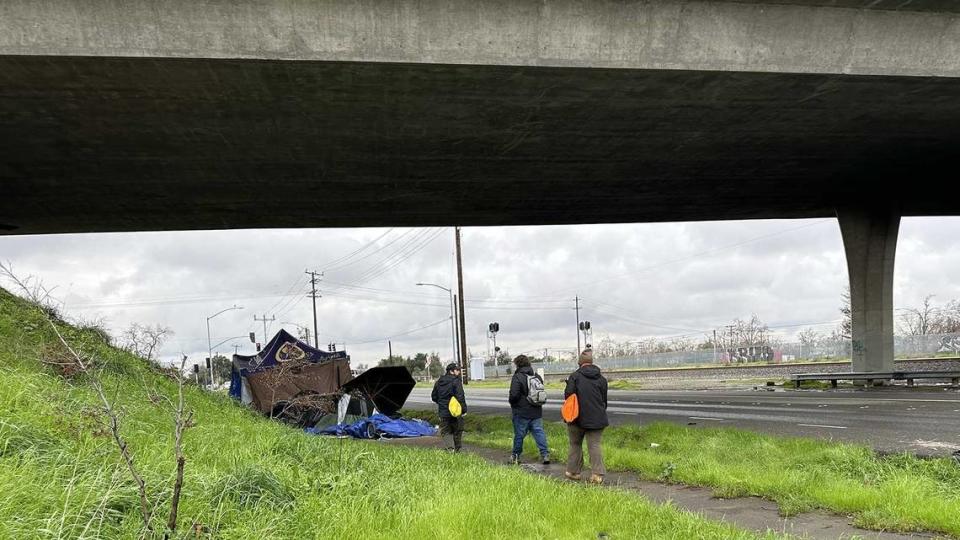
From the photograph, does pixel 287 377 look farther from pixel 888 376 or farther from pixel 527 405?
pixel 888 376

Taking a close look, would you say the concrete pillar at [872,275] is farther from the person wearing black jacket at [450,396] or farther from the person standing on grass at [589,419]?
the person standing on grass at [589,419]

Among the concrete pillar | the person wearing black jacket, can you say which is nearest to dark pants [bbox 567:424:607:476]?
the person wearing black jacket

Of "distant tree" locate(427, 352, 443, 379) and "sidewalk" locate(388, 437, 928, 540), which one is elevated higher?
"sidewalk" locate(388, 437, 928, 540)

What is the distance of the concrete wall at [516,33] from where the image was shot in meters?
10.6

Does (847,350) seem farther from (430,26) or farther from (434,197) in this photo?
(430,26)

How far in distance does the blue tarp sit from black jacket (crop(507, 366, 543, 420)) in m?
5.96

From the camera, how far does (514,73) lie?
12070 mm

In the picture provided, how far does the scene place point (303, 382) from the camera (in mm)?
18828

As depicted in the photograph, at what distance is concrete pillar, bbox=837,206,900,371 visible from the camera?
2733 cm

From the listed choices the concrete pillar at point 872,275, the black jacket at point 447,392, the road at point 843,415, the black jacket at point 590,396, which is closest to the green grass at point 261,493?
the black jacket at point 590,396

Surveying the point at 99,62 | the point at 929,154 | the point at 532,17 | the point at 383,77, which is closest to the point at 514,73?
the point at 532,17

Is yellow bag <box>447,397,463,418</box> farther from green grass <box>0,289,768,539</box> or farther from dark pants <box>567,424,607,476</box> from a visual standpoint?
green grass <box>0,289,768,539</box>

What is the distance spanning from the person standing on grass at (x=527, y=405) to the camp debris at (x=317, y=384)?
6664 mm

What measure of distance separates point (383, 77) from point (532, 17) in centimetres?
285
